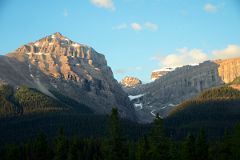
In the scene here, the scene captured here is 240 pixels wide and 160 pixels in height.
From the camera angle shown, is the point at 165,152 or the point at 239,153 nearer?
the point at 165,152

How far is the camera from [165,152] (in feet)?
275

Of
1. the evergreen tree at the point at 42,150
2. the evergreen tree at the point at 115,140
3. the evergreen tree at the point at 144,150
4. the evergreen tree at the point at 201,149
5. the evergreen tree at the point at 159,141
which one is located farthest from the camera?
the evergreen tree at the point at 42,150

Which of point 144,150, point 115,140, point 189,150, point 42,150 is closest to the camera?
point 115,140

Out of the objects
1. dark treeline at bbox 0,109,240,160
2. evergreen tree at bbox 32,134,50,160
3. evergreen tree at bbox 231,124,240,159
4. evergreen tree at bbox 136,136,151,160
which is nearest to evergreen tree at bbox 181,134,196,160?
dark treeline at bbox 0,109,240,160

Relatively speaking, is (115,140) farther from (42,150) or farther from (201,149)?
(42,150)

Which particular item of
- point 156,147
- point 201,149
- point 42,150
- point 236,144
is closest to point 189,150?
point 201,149

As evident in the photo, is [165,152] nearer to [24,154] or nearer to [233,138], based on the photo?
[233,138]

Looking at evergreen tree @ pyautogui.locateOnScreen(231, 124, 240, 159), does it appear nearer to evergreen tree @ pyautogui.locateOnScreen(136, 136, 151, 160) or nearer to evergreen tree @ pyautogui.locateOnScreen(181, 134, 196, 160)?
evergreen tree @ pyautogui.locateOnScreen(181, 134, 196, 160)

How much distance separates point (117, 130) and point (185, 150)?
13869mm

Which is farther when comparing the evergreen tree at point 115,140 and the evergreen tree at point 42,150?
the evergreen tree at point 42,150

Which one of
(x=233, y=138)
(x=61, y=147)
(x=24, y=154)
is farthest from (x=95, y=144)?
(x=233, y=138)

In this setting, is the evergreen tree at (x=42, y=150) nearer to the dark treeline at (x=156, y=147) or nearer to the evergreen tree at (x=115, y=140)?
the dark treeline at (x=156, y=147)

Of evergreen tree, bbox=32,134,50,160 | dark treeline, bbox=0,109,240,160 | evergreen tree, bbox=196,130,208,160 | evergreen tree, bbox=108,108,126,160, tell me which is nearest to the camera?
dark treeline, bbox=0,109,240,160

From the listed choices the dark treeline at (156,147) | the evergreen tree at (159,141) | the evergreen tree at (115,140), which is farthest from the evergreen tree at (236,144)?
the evergreen tree at (115,140)
